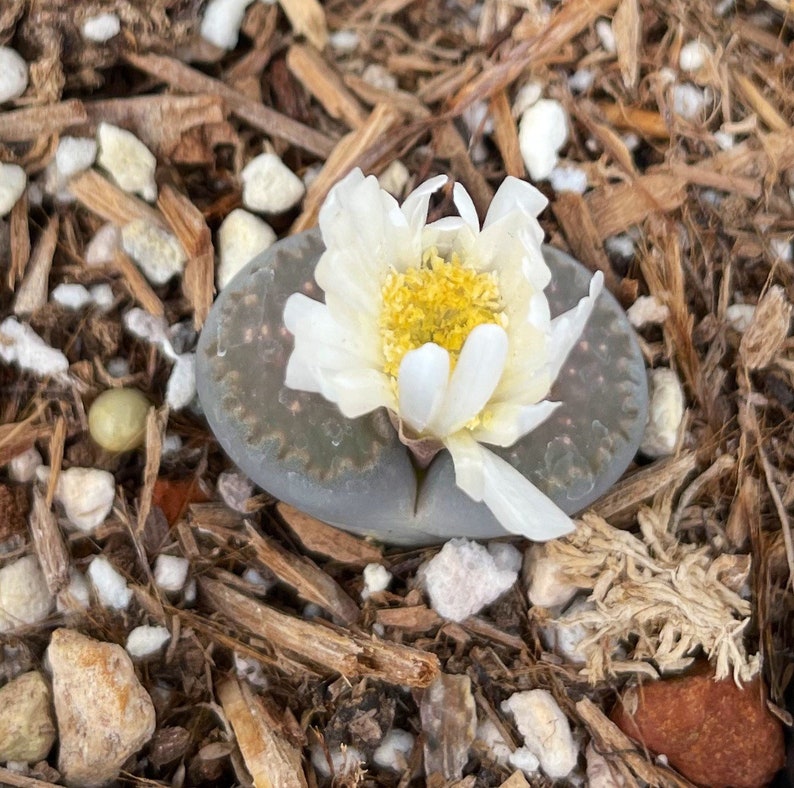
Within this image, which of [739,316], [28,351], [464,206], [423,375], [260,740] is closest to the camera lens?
[423,375]

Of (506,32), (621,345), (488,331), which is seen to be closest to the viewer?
(488,331)

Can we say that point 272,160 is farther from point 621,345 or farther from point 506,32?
point 621,345

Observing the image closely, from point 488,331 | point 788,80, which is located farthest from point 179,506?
point 788,80

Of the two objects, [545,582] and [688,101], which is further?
[688,101]

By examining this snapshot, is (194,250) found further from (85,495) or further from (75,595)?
(75,595)

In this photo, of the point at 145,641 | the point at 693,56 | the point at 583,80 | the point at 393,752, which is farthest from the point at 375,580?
the point at 693,56

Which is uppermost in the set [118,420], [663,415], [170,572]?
[663,415]

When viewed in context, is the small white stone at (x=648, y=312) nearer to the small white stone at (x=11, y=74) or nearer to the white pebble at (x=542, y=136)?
the white pebble at (x=542, y=136)
